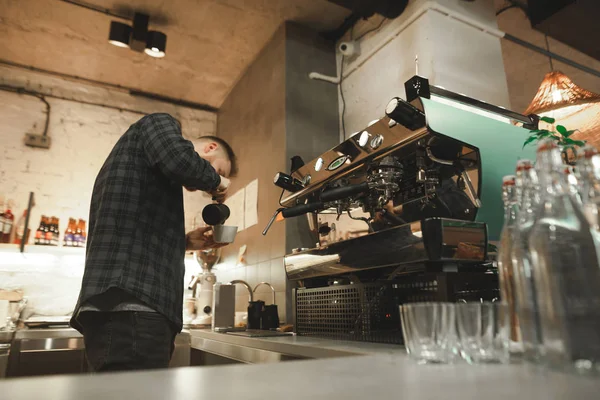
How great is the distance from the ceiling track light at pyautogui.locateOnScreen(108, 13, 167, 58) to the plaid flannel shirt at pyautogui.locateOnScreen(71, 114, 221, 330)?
1.53 meters

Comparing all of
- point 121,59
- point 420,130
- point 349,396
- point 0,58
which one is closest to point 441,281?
point 420,130

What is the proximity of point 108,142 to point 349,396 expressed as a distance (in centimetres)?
342

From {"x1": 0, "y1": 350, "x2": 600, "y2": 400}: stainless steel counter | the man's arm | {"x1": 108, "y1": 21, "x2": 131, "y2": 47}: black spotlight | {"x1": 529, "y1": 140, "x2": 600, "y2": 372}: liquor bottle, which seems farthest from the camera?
{"x1": 108, "y1": 21, "x2": 131, "y2": 47}: black spotlight

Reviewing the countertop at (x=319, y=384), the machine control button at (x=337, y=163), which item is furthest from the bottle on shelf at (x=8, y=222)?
the countertop at (x=319, y=384)

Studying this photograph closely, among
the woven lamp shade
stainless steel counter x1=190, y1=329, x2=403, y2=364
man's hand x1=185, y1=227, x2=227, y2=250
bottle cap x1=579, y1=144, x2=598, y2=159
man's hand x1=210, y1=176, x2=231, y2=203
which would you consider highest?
the woven lamp shade

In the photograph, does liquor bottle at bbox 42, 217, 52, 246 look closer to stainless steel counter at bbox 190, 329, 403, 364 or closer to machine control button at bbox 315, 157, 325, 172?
stainless steel counter at bbox 190, 329, 403, 364

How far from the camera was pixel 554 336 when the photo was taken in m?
0.53

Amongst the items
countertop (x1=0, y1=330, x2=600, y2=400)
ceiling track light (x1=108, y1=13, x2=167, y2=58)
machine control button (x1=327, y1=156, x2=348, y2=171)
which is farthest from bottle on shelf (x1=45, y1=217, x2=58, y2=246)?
countertop (x1=0, y1=330, x2=600, y2=400)

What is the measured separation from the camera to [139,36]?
2590 mm

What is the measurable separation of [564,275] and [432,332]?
193mm

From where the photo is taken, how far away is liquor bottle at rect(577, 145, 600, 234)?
2.03ft

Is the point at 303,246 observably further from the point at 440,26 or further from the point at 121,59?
the point at 121,59

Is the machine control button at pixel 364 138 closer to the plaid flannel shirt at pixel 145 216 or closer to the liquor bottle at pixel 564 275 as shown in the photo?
the plaid flannel shirt at pixel 145 216

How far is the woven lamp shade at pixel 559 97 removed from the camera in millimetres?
1860
